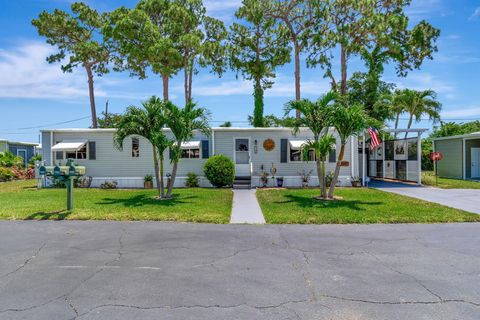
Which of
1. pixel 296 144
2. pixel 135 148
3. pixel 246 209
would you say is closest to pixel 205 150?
pixel 135 148

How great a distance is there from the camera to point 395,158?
19.0 meters

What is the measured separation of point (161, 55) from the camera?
2255cm

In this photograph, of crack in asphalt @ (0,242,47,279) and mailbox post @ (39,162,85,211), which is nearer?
crack in asphalt @ (0,242,47,279)

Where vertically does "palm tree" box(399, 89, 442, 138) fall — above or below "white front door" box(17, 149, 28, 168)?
above

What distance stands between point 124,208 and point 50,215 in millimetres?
1890

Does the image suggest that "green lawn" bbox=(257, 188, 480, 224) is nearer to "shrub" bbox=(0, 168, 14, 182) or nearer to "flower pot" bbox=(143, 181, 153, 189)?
"flower pot" bbox=(143, 181, 153, 189)

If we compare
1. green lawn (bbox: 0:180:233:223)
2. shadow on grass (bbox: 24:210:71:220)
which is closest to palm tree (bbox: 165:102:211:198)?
green lawn (bbox: 0:180:233:223)

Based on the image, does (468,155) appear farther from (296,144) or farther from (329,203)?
(329,203)

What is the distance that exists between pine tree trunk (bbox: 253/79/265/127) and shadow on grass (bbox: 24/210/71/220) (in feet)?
52.1

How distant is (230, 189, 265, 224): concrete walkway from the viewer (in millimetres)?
8781

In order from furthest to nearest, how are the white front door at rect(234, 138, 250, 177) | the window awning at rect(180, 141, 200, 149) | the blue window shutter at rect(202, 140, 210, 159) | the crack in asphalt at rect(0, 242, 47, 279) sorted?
the white front door at rect(234, 138, 250, 177) < the blue window shutter at rect(202, 140, 210, 159) < the window awning at rect(180, 141, 200, 149) < the crack in asphalt at rect(0, 242, 47, 279)

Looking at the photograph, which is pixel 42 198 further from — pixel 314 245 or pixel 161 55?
pixel 161 55

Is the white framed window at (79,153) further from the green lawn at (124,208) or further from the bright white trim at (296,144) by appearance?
the bright white trim at (296,144)

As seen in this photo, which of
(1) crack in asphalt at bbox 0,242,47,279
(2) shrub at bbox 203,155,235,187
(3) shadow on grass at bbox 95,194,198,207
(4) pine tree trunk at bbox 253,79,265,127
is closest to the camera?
(1) crack in asphalt at bbox 0,242,47,279
